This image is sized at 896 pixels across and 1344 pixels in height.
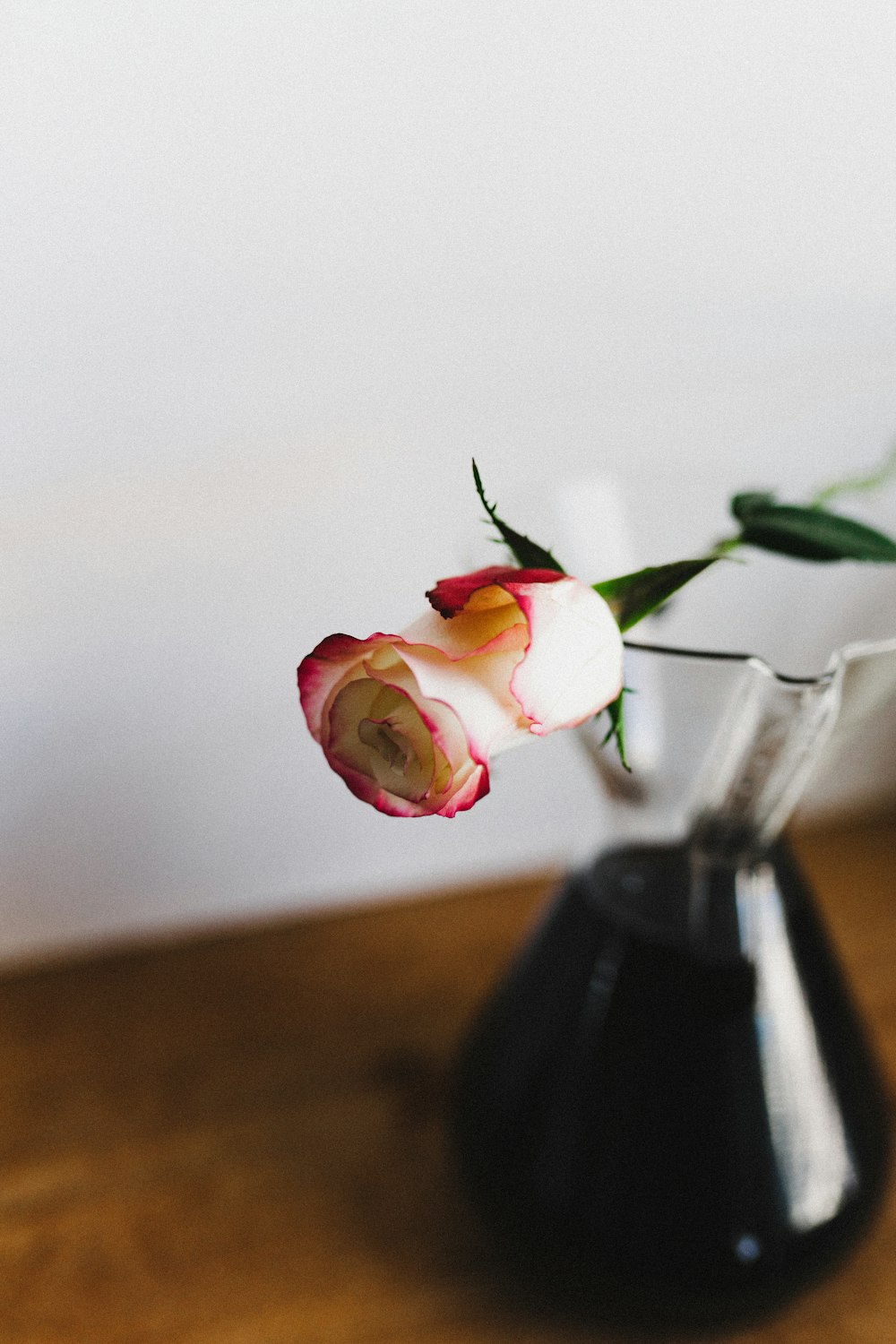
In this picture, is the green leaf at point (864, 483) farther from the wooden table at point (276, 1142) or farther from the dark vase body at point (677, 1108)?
the wooden table at point (276, 1142)

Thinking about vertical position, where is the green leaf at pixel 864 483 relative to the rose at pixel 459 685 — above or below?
below

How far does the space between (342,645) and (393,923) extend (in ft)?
1.35

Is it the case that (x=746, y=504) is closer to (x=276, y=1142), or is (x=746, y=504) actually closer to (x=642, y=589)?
(x=642, y=589)

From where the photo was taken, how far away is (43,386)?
0.47 metres

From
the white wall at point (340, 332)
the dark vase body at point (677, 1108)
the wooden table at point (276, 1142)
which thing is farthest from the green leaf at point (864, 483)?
the wooden table at point (276, 1142)

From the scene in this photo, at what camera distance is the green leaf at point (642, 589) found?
0.30 metres

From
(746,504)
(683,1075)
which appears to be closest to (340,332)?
(746,504)

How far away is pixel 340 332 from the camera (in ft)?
1.67

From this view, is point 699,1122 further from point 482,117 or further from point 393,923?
point 482,117

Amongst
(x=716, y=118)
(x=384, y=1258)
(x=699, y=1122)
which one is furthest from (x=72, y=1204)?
(x=716, y=118)

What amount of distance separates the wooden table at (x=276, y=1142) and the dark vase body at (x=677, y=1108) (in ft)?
0.15

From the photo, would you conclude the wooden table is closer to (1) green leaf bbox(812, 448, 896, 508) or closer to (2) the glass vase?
(2) the glass vase

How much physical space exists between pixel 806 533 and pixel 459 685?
156 millimetres

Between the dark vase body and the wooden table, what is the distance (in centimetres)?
5
